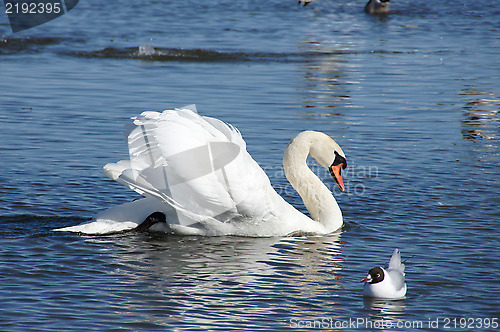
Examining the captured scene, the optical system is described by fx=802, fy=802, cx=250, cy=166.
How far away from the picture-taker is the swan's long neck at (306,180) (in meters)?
8.32

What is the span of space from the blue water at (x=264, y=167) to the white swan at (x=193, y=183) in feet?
0.57

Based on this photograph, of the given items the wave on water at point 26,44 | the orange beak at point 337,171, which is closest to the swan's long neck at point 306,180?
the orange beak at point 337,171

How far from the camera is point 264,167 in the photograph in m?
10.2

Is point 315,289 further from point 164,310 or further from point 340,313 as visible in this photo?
point 164,310

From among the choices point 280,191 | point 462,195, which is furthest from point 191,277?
point 462,195

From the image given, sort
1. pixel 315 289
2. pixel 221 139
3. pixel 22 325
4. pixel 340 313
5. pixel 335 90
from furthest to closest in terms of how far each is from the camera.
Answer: pixel 335 90 → pixel 221 139 → pixel 315 289 → pixel 340 313 → pixel 22 325

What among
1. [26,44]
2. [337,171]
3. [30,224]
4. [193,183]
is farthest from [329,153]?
[26,44]

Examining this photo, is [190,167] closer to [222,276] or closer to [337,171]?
[222,276]

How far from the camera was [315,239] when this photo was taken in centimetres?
800

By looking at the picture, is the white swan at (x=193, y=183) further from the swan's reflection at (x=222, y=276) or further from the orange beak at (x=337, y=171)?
the orange beak at (x=337, y=171)

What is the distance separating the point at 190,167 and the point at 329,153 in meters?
1.96

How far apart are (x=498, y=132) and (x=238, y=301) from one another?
7652 millimetres

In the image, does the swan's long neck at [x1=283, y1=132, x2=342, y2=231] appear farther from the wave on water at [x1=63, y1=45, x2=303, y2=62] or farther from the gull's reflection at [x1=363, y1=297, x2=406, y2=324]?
the wave on water at [x1=63, y1=45, x2=303, y2=62]

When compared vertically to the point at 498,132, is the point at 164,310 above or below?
above
